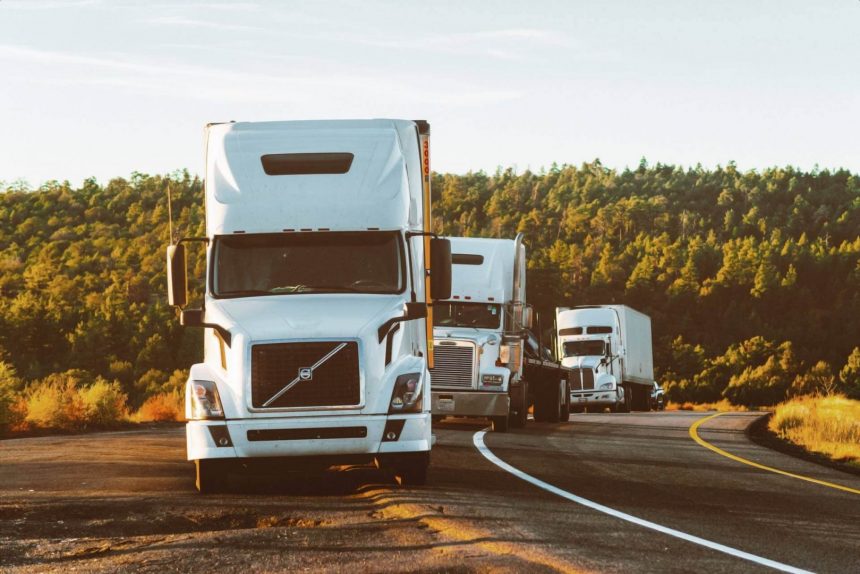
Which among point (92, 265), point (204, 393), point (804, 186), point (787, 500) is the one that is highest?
point (804, 186)

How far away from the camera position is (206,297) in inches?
520

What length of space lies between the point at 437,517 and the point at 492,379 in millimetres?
14222

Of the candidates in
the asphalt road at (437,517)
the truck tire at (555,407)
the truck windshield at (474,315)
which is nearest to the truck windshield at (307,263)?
the asphalt road at (437,517)

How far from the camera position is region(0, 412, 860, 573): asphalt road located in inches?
335

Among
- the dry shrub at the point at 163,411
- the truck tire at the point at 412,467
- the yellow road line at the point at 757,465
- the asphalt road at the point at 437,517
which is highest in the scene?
the dry shrub at the point at 163,411

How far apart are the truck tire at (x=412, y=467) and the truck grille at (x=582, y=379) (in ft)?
111

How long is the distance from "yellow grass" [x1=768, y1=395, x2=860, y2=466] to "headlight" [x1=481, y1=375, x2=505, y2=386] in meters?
5.96

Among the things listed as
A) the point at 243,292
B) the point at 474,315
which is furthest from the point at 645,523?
the point at 474,315

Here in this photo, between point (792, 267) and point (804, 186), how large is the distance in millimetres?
54096

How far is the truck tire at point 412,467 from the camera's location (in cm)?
1280

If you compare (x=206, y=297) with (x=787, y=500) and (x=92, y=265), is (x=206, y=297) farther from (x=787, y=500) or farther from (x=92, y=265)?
(x=92, y=265)

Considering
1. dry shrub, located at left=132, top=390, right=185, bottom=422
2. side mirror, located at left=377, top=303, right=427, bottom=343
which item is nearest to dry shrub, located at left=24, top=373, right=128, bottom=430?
dry shrub, located at left=132, top=390, right=185, bottom=422

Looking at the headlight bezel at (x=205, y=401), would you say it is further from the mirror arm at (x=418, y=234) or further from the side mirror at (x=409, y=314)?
the mirror arm at (x=418, y=234)

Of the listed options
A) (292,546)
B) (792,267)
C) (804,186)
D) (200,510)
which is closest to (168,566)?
(292,546)
